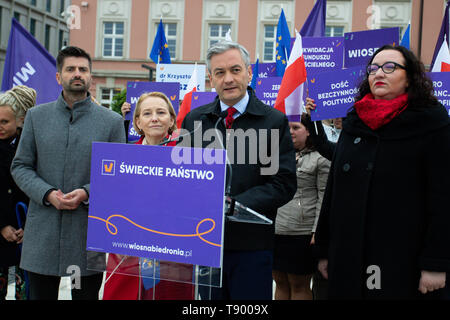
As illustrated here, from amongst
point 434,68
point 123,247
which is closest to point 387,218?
point 123,247

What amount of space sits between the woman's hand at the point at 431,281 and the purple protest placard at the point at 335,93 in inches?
88.5

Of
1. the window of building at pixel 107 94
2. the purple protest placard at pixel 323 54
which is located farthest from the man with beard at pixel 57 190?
the window of building at pixel 107 94

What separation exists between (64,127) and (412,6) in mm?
25654

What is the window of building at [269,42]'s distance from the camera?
26.6 metres

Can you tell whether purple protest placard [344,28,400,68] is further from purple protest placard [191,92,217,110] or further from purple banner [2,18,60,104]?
purple banner [2,18,60,104]

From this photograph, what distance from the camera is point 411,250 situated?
2258mm

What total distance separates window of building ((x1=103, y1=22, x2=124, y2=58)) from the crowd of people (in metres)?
26.2

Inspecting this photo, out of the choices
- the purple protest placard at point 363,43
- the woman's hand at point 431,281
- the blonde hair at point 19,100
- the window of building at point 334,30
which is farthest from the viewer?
the window of building at point 334,30

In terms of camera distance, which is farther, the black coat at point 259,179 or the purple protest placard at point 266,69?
the purple protest placard at point 266,69

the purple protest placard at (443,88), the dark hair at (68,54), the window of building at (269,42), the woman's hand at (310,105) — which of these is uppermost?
the window of building at (269,42)

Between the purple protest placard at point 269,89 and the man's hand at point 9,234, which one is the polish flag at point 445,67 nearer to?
the purple protest placard at point 269,89

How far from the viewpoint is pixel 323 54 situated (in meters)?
5.53

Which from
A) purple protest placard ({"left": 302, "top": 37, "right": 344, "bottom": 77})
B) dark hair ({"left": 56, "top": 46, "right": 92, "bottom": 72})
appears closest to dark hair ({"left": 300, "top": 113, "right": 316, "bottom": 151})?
purple protest placard ({"left": 302, "top": 37, "right": 344, "bottom": 77})

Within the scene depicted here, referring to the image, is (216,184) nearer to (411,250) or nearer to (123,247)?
(123,247)
